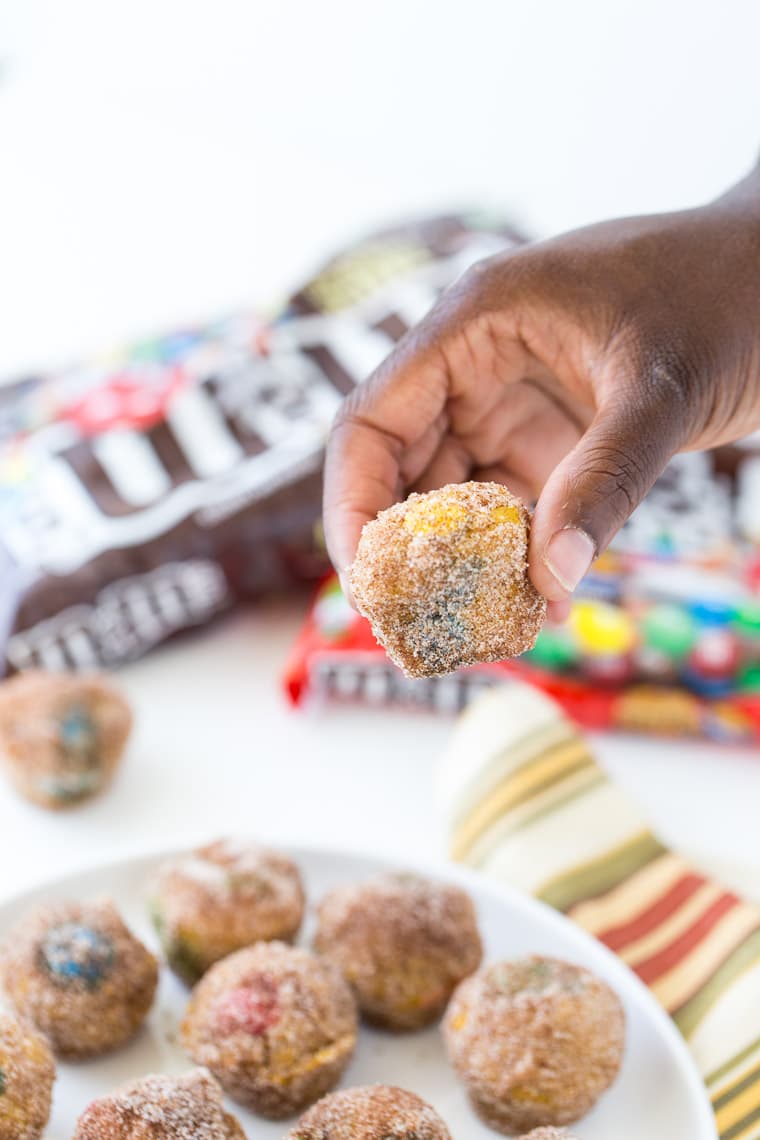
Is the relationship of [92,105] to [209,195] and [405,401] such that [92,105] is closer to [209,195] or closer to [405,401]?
[209,195]

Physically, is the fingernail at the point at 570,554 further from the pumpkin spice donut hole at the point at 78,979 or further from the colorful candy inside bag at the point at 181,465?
the colorful candy inside bag at the point at 181,465

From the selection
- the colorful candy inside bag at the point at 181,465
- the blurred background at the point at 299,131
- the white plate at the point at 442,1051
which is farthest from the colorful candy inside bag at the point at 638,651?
the blurred background at the point at 299,131

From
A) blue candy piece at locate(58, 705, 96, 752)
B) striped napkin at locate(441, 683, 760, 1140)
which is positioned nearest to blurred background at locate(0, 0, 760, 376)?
blue candy piece at locate(58, 705, 96, 752)

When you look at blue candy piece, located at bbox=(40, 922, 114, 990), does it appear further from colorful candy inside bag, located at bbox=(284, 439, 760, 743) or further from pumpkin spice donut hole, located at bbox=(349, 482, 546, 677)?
colorful candy inside bag, located at bbox=(284, 439, 760, 743)

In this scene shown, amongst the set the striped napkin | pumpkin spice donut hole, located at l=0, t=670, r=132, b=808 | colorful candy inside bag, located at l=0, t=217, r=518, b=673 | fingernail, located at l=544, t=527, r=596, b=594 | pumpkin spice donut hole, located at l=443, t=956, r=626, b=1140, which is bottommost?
the striped napkin

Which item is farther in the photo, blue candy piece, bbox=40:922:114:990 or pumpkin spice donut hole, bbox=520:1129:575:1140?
blue candy piece, bbox=40:922:114:990

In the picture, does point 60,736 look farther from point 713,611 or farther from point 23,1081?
point 713,611

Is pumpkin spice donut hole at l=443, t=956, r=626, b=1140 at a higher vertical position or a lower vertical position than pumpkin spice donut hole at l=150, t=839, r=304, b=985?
lower
